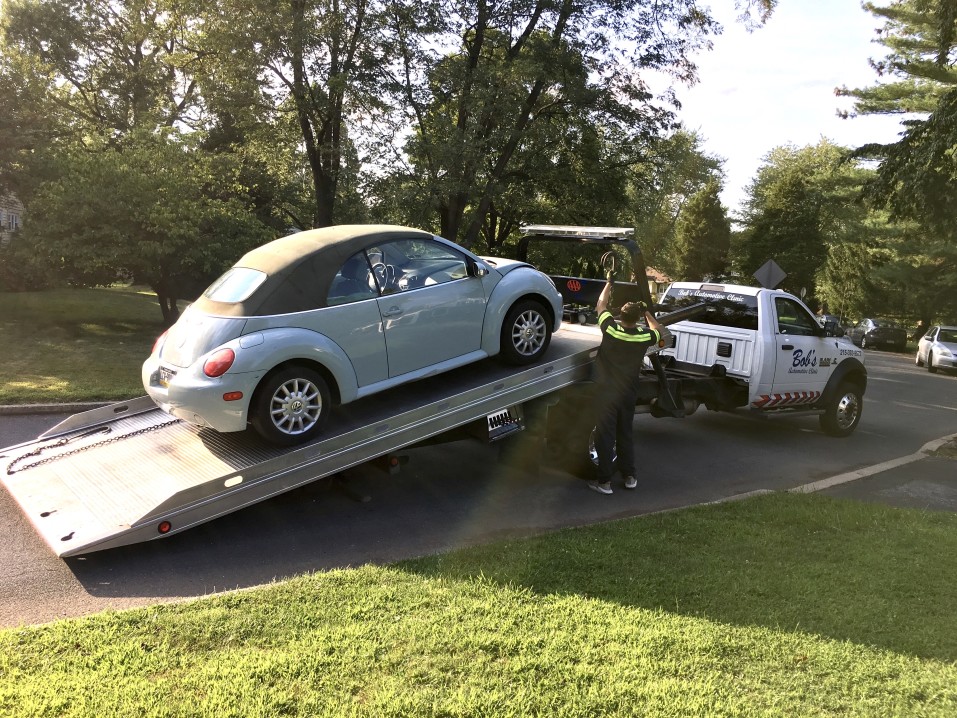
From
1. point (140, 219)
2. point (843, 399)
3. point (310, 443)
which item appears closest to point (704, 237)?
point (843, 399)

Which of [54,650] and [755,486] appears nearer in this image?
[54,650]

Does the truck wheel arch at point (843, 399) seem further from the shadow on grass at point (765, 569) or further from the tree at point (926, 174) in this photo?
the shadow on grass at point (765, 569)

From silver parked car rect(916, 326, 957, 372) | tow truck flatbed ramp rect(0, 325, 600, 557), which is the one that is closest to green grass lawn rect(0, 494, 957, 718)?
tow truck flatbed ramp rect(0, 325, 600, 557)

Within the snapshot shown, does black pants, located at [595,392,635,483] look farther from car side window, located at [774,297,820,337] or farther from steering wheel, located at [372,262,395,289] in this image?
car side window, located at [774,297,820,337]

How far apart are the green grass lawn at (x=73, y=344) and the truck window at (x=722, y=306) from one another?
8228 millimetres

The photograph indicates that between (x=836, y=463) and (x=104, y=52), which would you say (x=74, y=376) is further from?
(x=104, y=52)

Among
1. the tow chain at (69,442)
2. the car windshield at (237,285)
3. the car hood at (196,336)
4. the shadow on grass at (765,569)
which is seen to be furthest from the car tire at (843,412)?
the tow chain at (69,442)

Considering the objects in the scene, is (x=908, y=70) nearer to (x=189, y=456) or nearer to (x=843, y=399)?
(x=843, y=399)

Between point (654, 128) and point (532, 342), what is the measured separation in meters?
14.0

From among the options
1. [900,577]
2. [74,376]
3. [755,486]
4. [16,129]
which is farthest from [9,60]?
[900,577]

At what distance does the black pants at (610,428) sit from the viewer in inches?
254

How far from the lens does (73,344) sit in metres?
14.6

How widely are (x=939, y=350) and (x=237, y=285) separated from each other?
77.4ft

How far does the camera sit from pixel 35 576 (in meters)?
4.38
